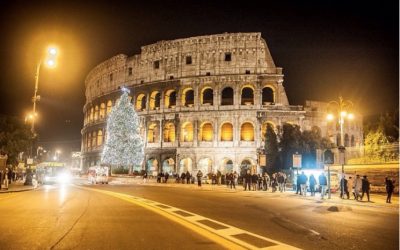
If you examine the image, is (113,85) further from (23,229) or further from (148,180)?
(23,229)

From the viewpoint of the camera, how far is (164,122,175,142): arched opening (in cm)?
4853

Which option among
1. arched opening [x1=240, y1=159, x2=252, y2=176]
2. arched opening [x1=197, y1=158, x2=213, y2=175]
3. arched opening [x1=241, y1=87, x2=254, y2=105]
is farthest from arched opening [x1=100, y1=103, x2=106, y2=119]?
arched opening [x1=240, y1=159, x2=252, y2=176]

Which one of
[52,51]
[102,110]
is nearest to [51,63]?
[52,51]

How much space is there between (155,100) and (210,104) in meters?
9.41

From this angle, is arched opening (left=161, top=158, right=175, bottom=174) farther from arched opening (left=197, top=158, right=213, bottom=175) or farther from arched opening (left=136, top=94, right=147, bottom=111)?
arched opening (left=136, top=94, right=147, bottom=111)

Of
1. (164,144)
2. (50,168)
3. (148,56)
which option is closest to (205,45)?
→ (148,56)

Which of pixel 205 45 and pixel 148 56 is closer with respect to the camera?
pixel 205 45

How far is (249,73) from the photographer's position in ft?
150

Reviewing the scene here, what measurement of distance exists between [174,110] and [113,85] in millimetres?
13738

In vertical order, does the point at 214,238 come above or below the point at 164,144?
below

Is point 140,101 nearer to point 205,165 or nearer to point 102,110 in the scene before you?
point 102,110

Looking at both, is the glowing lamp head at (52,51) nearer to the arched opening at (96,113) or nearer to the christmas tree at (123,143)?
the christmas tree at (123,143)

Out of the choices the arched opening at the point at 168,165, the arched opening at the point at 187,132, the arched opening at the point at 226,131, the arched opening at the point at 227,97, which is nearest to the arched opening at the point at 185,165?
the arched opening at the point at 168,165

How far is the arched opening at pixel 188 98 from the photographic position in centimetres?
4775
